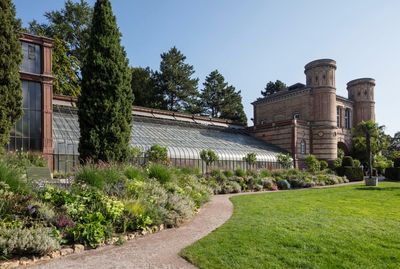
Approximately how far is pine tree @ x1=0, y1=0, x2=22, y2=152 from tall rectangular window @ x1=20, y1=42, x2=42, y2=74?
17.6 ft

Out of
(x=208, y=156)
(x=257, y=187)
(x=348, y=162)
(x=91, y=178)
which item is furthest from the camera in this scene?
(x=348, y=162)

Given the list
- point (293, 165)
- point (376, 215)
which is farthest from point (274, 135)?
point (376, 215)

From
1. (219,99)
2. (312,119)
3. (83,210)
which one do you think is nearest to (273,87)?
(219,99)

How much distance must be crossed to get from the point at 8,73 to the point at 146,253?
13410 millimetres

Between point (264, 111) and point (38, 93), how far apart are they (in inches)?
1324

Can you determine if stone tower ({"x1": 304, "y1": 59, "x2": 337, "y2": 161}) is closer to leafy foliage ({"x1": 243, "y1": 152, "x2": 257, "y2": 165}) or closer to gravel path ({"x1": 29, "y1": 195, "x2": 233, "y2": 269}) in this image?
leafy foliage ({"x1": 243, "y1": 152, "x2": 257, "y2": 165})

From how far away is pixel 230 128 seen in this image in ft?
→ 143

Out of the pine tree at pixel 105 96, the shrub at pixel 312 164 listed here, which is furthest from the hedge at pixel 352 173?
the pine tree at pixel 105 96

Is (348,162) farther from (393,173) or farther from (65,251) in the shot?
(65,251)

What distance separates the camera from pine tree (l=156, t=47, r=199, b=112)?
52.8 meters

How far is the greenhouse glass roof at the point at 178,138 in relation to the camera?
24952mm

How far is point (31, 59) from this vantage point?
23.1 meters

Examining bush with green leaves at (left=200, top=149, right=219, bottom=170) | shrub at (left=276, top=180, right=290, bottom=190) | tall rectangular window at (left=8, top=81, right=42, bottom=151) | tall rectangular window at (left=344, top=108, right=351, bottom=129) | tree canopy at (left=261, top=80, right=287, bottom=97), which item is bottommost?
shrub at (left=276, top=180, right=290, bottom=190)

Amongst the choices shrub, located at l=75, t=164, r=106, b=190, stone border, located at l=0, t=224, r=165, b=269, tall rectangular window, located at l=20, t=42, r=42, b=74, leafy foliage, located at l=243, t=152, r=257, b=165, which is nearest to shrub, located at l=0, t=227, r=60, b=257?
stone border, located at l=0, t=224, r=165, b=269
